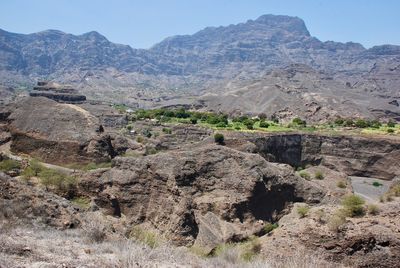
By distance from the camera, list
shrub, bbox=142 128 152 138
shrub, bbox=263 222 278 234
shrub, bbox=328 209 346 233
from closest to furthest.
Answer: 1. shrub, bbox=328 209 346 233
2. shrub, bbox=263 222 278 234
3. shrub, bbox=142 128 152 138

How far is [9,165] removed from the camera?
27.1 metres

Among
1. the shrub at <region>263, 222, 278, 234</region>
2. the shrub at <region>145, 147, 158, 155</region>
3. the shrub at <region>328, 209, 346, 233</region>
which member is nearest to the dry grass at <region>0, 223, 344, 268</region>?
the shrub at <region>328, 209, 346, 233</region>

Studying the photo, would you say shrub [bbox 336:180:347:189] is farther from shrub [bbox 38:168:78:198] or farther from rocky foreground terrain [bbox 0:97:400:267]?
shrub [bbox 38:168:78:198]

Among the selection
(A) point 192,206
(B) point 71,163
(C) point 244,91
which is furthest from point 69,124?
(C) point 244,91

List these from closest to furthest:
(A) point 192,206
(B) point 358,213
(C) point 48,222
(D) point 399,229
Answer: (C) point 48,222 < (D) point 399,229 < (B) point 358,213 < (A) point 192,206

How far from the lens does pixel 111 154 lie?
119ft

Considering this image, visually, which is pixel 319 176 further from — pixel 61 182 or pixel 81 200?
pixel 61 182

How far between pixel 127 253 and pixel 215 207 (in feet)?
49.6

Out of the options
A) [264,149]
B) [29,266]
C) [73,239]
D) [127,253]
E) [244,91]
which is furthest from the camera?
[244,91]

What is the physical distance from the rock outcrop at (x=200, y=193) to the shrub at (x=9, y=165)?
18.2 ft

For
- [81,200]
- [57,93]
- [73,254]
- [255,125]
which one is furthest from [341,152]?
[57,93]

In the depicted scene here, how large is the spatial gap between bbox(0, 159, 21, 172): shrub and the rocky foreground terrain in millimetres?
60

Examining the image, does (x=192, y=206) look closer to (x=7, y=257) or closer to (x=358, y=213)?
(x=358, y=213)

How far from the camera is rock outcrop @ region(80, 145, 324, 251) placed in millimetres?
22831
